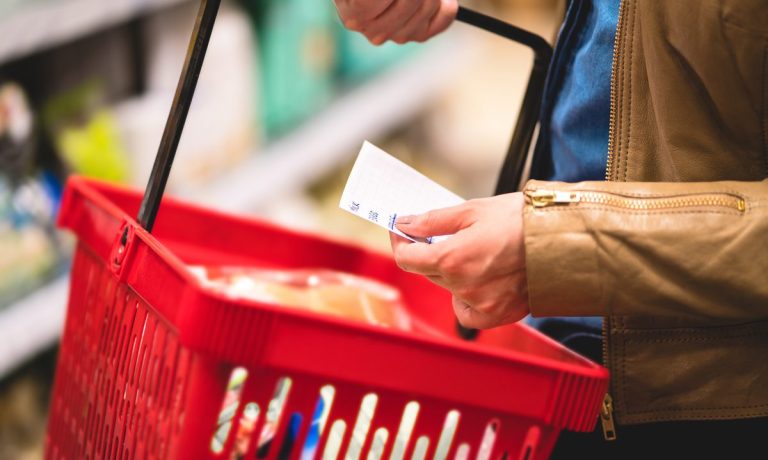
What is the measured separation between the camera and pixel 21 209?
1902 millimetres

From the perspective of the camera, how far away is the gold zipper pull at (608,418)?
38.1 inches

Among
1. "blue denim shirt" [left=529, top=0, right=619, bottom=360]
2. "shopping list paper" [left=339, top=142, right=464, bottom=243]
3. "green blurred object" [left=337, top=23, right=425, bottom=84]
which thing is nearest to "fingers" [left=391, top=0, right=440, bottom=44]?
"blue denim shirt" [left=529, top=0, right=619, bottom=360]

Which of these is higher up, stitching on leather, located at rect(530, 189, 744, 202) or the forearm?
stitching on leather, located at rect(530, 189, 744, 202)

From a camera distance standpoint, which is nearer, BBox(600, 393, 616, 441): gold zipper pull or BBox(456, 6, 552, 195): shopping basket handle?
BBox(600, 393, 616, 441): gold zipper pull

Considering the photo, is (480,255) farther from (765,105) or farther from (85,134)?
(85,134)

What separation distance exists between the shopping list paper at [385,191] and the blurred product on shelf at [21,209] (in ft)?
3.77

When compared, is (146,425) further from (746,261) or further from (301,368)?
(746,261)

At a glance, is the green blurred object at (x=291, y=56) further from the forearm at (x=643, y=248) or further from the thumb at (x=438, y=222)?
the forearm at (x=643, y=248)

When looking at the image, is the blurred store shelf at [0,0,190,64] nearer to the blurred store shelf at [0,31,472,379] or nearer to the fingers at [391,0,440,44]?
the blurred store shelf at [0,31,472,379]

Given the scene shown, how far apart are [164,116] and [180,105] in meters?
1.28

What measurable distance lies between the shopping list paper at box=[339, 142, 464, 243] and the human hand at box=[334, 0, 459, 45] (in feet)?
0.80

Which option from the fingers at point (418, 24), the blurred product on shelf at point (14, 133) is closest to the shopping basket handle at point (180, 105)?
the fingers at point (418, 24)

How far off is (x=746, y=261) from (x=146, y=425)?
589 millimetres

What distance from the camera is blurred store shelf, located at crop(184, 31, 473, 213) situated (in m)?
2.47
